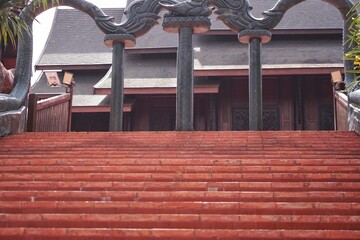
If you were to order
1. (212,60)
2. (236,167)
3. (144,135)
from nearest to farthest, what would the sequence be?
(236,167)
(144,135)
(212,60)

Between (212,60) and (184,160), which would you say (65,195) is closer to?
(184,160)

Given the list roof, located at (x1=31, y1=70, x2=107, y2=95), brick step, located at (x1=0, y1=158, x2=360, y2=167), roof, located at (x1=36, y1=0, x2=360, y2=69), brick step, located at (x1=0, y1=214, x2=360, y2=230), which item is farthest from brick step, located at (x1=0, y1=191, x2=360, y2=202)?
roof, located at (x1=36, y1=0, x2=360, y2=69)

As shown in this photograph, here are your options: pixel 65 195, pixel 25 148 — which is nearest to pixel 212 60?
pixel 25 148

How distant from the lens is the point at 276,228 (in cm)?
341

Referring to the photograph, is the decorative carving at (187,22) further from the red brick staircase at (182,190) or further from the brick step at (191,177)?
the brick step at (191,177)

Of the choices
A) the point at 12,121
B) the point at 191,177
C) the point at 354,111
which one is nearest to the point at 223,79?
the point at 354,111

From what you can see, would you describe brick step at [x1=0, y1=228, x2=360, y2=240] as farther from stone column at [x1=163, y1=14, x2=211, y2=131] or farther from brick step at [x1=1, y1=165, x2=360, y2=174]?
stone column at [x1=163, y1=14, x2=211, y2=131]

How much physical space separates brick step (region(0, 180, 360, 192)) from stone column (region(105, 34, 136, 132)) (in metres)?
3.39

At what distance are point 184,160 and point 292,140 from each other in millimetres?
1666

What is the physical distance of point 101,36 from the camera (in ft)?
51.0

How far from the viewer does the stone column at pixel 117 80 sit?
25.0 feet

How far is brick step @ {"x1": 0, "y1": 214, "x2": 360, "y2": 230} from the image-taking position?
341cm

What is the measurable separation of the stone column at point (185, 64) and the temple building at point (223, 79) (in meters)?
3.67

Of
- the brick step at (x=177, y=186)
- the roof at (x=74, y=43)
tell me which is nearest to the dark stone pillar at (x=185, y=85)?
the brick step at (x=177, y=186)
